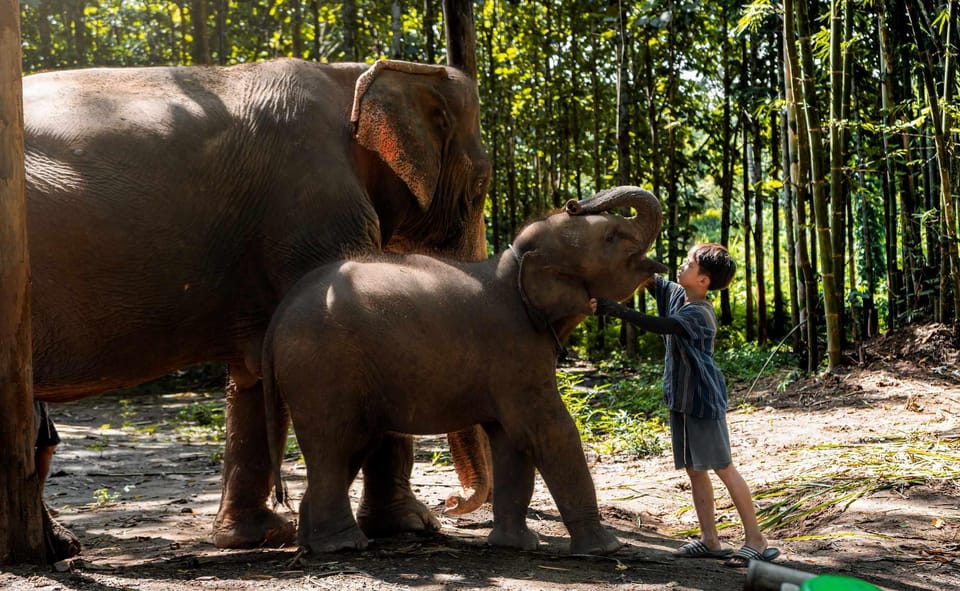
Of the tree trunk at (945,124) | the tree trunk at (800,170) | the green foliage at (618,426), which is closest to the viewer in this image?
the green foliage at (618,426)

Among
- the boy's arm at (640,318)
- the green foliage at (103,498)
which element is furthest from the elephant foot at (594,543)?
the green foliage at (103,498)

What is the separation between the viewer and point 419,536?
4.97 metres

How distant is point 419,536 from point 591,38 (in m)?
13.2

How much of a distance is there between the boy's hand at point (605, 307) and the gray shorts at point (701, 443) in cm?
57

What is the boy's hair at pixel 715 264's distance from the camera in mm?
4613

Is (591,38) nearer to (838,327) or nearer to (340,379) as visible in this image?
(838,327)

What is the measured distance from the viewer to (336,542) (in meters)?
4.39

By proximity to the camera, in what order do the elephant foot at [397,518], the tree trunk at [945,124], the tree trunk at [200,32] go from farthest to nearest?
the tree trunk at [200,32] < the tree trunk at [945,124] < the elephant foot at [397,518]

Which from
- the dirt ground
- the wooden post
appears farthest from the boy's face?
the wooden post

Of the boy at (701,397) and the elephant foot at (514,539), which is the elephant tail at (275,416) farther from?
the boy at (701,397)

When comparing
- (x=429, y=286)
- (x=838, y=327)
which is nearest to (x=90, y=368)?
(x=429, y=286)

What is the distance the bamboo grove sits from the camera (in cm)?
912

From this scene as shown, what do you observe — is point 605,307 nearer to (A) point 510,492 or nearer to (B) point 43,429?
(A) point 510,492

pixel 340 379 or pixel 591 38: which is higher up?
pixel 591 38
